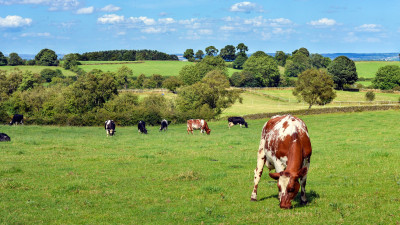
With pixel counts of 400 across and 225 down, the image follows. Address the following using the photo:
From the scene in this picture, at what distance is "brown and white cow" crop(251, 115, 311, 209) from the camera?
36.0 feet

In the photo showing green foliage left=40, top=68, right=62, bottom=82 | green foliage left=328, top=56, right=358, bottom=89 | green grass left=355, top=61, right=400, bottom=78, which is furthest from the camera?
green grass left=355, top=61, right=400, bottom=78

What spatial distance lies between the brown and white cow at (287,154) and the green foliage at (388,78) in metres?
127

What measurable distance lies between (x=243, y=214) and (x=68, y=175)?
9.39 metres

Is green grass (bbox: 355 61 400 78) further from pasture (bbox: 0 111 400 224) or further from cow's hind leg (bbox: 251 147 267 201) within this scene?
cow's hind leg (bbox: 251 147 267 201)

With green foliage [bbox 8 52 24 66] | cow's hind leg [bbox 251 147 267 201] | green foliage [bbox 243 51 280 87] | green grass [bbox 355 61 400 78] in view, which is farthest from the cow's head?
green foliage [bbox 8 52 24 66]

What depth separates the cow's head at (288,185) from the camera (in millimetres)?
10844

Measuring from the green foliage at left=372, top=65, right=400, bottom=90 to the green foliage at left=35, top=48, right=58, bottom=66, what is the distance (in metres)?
127

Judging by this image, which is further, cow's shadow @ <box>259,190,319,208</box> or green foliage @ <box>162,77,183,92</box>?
green foliage @ <box>162,77,183,92</box>

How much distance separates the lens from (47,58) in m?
166

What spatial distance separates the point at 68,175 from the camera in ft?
57.0

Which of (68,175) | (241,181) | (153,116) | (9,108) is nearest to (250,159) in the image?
(241,181)

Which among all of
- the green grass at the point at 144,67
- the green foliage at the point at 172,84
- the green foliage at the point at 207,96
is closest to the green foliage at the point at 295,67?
the green grass at the point at 144,67

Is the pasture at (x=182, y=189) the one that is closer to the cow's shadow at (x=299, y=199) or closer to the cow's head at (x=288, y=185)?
the cow's shadow at (x=299, y=199)

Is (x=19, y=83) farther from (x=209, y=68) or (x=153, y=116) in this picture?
(x=209, y=68)
